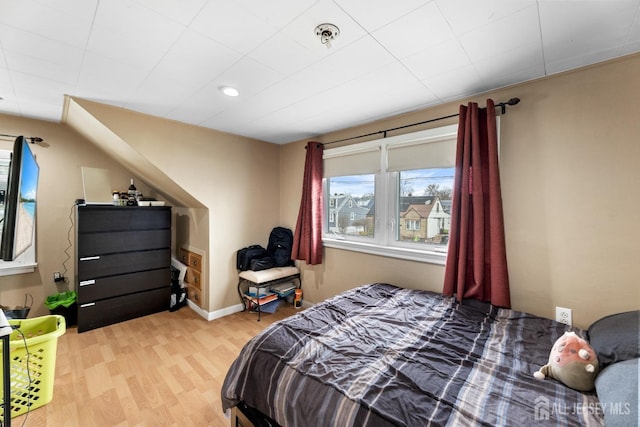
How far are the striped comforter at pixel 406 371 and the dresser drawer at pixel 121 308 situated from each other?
2290mm

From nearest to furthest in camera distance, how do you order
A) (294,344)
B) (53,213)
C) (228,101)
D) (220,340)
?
(294,344), (228,101), (220,340), (53,213)

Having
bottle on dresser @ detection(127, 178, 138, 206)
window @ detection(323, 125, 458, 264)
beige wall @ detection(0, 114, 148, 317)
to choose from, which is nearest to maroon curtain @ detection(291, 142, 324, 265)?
window @ detection(323, 125, 458, 264)

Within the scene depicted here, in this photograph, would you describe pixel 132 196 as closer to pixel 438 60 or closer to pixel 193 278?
pixel 193 278

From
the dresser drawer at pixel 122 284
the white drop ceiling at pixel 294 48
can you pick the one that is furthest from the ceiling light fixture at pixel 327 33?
the dresser drawer at pixel 122 284

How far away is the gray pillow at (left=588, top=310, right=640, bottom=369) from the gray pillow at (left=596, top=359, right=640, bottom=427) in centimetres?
9

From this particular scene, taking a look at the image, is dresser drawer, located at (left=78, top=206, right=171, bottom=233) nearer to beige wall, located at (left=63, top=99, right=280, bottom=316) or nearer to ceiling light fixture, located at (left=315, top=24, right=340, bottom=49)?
beige wall, located at (left=63, top=99, right=280, bottom=316)

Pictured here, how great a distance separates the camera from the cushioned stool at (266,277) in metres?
3.03

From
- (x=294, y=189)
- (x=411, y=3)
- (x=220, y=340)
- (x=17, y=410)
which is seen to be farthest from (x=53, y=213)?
(x=411, y=3)

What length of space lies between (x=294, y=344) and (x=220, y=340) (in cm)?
157

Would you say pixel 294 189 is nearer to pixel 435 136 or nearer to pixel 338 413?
pixel 435 136

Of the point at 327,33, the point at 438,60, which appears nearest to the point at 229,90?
the point at 327,33

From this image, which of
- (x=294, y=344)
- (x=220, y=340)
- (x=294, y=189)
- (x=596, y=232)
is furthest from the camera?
(x=294, y=189)

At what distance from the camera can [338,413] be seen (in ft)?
3.37

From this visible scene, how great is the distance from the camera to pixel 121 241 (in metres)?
2.99
